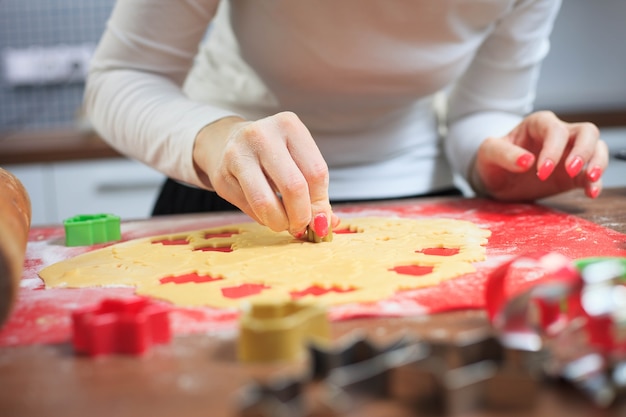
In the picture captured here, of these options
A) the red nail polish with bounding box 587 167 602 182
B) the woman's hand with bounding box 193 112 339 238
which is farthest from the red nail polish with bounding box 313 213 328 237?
the red nail polish with bounding box 587 167 602 182

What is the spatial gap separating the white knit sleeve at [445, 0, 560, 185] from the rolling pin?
812 mm

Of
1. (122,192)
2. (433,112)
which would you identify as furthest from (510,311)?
(122,192)

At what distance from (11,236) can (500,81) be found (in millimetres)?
1066

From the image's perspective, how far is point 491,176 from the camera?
126 cm

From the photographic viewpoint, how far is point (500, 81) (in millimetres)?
1436

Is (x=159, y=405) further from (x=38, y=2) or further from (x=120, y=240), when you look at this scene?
(x=38, y=2)

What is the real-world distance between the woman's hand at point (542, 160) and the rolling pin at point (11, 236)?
0.74 m

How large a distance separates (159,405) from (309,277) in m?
0.31

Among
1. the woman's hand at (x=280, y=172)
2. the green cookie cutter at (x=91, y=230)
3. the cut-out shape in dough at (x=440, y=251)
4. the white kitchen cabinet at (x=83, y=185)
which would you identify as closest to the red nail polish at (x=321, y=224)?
the woman's hand at (x=280, y=172)

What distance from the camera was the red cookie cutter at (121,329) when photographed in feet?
1.80

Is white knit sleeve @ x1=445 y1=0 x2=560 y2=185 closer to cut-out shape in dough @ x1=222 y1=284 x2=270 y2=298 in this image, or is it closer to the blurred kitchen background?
cut-out shape in dough @ x1=222 y1=284 x2=270 y2=298

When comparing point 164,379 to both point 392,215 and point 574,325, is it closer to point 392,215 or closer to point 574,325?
point 574,325

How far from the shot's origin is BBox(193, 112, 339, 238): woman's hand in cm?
85

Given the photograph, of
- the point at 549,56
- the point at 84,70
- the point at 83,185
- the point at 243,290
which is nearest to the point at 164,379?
the point at 243,290
